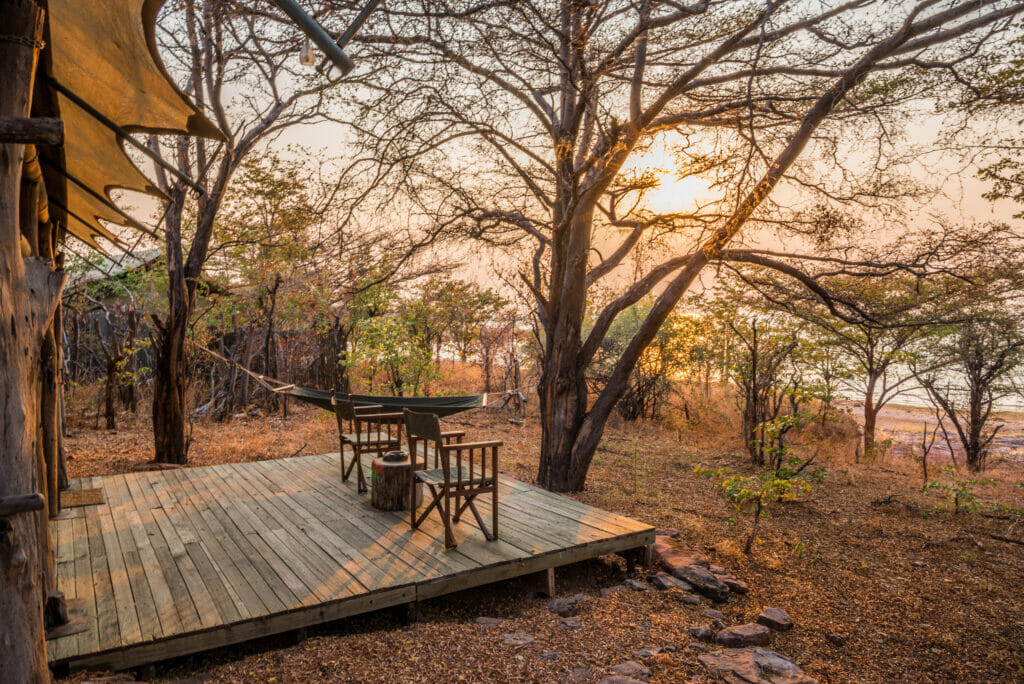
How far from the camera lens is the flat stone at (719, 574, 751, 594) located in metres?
3.18

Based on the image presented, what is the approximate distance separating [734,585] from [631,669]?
4.38ft

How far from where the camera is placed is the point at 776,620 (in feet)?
9.05

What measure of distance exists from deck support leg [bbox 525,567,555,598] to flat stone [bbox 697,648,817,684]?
3.10ft

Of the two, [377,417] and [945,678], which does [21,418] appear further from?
[945,678]

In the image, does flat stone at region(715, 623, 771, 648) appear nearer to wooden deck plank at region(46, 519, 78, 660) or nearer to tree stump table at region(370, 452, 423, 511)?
tree stump table at region(370, 452, 423, 511)

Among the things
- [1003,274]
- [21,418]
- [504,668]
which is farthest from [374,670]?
[1003,274]

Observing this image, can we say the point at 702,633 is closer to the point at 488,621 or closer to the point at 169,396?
the point at 488,621

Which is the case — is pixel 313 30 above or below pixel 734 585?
above

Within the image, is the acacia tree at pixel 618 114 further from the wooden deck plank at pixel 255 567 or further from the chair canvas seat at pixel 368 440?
the wooden deck plank at pixel 255 567

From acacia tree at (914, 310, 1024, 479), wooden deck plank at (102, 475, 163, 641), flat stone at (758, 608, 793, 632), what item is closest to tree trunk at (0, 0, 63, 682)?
wooden deck plank at (102, 475, 163, 641)

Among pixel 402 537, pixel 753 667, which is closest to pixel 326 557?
pixel 402 537

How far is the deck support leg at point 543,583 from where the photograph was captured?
10.1 ft

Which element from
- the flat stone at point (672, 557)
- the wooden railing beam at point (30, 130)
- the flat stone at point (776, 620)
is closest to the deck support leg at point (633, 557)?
the flat stone at point (672, 557)

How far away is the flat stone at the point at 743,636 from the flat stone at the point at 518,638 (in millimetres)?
877
